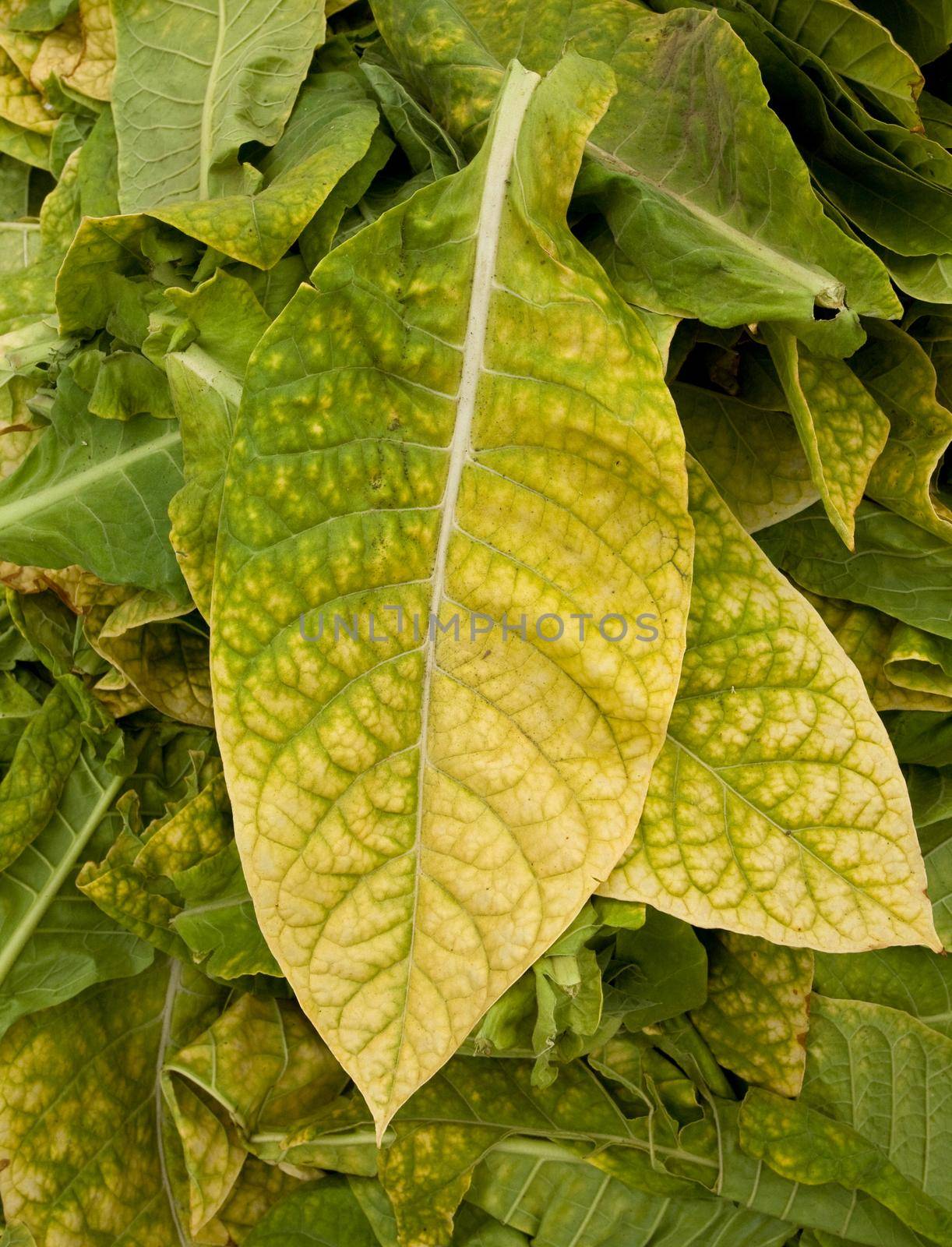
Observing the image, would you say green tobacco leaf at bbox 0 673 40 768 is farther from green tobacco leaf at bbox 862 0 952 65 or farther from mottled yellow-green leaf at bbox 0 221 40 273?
green tobacco leaf at bbox 862 0 952 65

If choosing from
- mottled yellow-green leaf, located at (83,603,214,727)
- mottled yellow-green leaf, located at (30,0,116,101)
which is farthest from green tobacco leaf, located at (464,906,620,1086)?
mottled yellow-green leaf, located at (30,0,116,101)

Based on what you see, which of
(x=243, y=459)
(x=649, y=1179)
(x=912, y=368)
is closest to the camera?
(x=243, y=459)

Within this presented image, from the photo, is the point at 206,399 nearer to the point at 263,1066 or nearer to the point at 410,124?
the point at 410,124

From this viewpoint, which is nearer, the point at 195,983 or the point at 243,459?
the point at 243,459

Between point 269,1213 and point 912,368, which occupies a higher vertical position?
point 912,368

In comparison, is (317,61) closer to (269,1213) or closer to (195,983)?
(195,983)

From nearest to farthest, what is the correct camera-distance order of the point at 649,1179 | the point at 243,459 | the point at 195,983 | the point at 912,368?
the point at 243,459
the point at 912,368
the point at 649,1179
the point at 195,983

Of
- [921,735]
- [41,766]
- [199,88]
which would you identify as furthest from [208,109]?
[921,735]

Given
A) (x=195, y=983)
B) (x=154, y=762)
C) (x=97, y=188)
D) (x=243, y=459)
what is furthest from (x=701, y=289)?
(x=195, y=983)
